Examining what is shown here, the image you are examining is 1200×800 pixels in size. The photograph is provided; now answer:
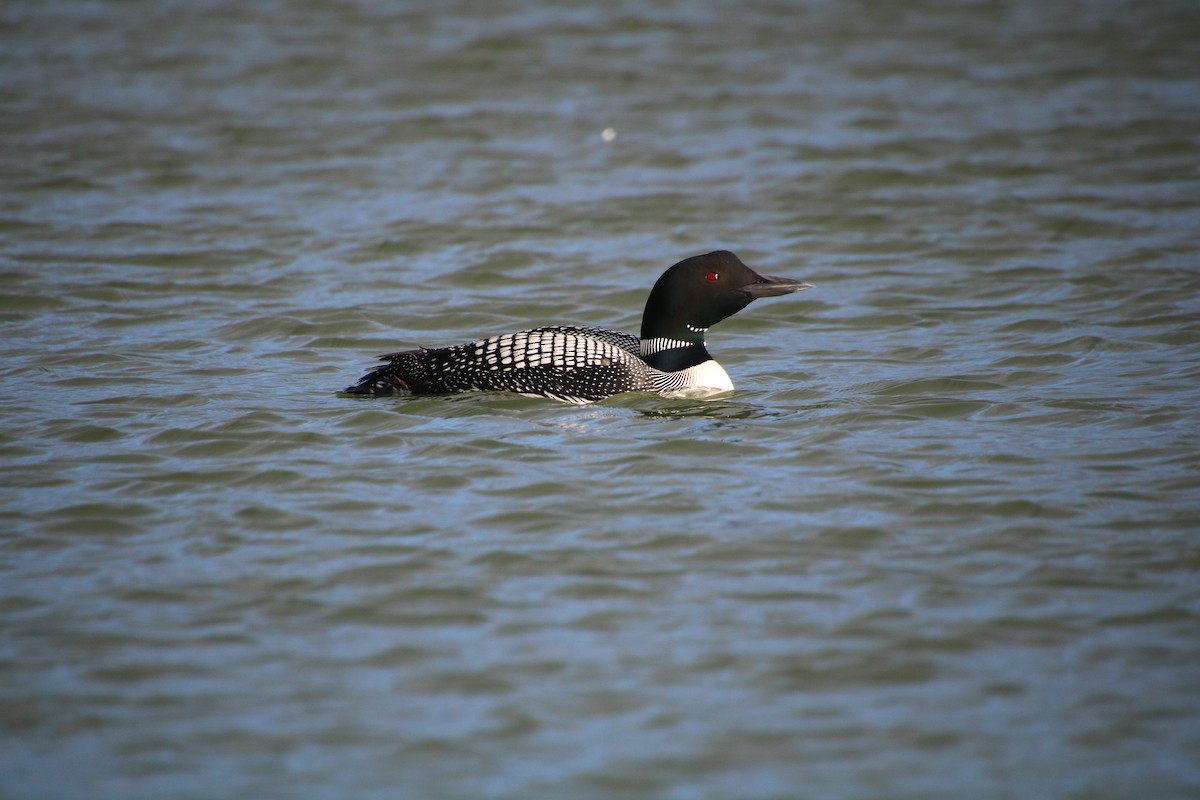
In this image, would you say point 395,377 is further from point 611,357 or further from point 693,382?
point 693,382

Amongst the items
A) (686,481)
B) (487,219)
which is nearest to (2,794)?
(686,481)

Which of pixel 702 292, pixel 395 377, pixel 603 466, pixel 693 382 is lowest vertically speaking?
pixel 603 466

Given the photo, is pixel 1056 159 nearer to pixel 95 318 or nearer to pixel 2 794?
pixel 95 318

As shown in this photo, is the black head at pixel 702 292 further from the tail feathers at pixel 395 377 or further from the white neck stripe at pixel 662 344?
the tail feathers at pixel 395 377

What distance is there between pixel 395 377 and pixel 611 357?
887mm

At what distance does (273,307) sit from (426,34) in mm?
8181

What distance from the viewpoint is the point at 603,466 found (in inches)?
207

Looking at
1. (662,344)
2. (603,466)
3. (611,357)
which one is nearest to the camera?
(603,466)

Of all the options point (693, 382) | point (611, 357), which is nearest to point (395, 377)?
point (611, 357)

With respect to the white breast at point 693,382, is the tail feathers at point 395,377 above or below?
above

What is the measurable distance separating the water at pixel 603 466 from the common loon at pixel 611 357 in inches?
4.0

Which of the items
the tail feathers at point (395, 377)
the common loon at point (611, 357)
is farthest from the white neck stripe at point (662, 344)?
the tail feathers at point (395, 377)

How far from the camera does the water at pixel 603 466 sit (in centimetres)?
344

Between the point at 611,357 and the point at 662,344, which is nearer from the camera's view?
the point at 611,357
